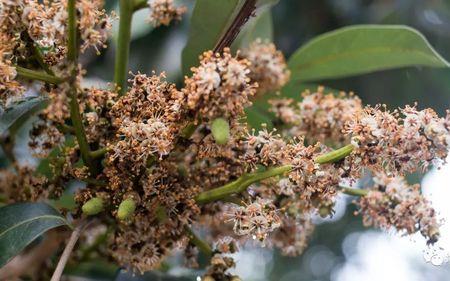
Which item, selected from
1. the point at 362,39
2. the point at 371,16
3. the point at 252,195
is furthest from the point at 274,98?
the point at 371,16

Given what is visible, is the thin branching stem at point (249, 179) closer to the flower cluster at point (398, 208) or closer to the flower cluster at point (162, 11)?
the flower cluster at point (398, 208)

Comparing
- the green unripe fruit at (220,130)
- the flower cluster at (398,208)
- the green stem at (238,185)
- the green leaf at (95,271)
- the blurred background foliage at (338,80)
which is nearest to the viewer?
the green unripe fruit at (220,130)

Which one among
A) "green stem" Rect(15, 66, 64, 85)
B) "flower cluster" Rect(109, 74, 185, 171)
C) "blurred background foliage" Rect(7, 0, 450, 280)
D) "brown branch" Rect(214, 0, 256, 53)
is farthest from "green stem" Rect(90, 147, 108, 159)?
"blurred background foliage" Rect(7, 0, 450, 280)

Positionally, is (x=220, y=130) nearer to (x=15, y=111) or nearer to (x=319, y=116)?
(x=15, y=111)

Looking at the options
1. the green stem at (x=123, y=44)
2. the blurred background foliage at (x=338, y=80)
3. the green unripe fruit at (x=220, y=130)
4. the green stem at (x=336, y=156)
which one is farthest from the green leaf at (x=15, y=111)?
the blurred background foliage at (x=338, y=80)

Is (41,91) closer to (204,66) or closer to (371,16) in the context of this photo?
(204,66)

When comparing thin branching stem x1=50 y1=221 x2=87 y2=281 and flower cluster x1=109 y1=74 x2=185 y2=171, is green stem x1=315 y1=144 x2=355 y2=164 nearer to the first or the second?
flower cluster x1=109 y1=74 x2=185 y2=171
